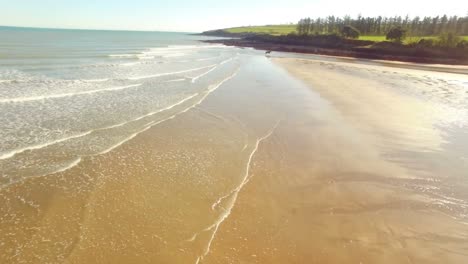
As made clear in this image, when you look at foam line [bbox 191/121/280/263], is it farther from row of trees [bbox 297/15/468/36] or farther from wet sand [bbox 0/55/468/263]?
row of trees [bbox 297/15/468/36]

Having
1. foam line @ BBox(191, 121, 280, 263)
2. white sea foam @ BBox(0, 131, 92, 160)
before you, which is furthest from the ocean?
foam line @ BBox(191, 121, 280, 263)

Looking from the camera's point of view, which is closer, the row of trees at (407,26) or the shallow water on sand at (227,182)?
the shallow water on sand at (227,182)

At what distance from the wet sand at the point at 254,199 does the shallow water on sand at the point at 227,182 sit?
37mm

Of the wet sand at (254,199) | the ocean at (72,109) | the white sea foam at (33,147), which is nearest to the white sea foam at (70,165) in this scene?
the ocean at (72,109)

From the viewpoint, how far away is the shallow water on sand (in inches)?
239

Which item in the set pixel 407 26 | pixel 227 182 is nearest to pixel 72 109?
pixel 227 182

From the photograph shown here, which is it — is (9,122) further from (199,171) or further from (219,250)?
(219,250)

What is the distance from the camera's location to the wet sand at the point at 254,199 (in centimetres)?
596

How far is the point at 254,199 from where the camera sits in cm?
780

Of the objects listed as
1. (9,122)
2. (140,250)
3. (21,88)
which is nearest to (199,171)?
(140,250)

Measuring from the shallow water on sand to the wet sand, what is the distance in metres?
0.04

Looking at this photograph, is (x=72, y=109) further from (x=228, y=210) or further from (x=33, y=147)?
(x=228, y=210)

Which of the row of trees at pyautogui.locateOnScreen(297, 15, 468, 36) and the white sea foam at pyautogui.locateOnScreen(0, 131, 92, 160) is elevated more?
the row of trees at pyautogui.locateOnScreen(297, 15, 468, 36)

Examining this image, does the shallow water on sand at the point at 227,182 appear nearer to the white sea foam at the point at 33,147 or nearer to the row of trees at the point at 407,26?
the white sea foam at the point at 33,147
